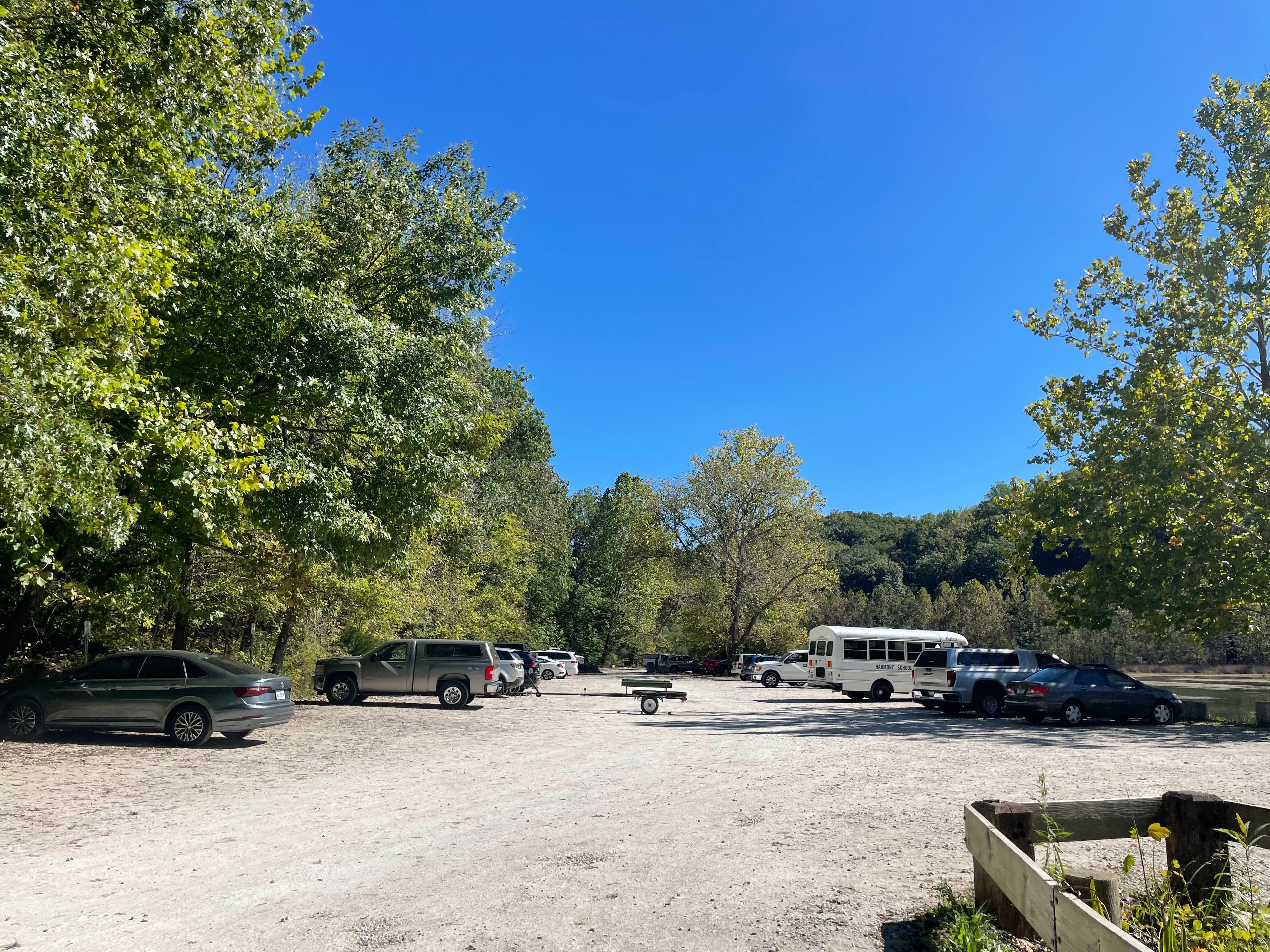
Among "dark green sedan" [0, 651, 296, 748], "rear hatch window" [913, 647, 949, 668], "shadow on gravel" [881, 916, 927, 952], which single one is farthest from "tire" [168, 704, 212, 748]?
"rear hatch window" [913, 647, 949, 668]

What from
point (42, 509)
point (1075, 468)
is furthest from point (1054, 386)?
point (42, 509)

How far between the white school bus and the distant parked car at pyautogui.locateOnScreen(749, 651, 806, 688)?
10079mm

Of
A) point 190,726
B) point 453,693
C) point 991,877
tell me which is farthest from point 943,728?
point 991,877

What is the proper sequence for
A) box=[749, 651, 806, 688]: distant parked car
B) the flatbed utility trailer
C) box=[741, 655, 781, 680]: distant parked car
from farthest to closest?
box=[741, 655, 781, 680]: distant parked car < box=[749, 651, 806, 688]: distant parked car < the flatbed utility trailer

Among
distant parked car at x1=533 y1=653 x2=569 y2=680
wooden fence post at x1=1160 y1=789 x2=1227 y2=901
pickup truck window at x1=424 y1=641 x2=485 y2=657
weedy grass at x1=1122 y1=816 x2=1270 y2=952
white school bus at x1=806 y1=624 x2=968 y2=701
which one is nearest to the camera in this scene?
weedy grass at x1=1122 y1=816 x2=1270 y2=952

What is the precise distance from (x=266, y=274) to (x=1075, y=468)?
23.3m

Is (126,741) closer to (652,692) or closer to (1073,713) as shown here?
(652,692)

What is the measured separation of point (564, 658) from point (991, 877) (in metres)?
47.6

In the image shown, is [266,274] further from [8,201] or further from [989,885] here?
[989,885]

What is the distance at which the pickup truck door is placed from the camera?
22844 millimetres

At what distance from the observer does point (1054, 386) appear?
1024 inches

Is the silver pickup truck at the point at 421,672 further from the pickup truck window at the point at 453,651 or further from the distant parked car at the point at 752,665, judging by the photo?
the distant parked car at the point at 752,665

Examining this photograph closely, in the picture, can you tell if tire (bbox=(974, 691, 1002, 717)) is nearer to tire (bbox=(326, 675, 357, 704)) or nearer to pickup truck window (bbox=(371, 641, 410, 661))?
pickup truck window (bbox=(371, 641, 410, 661))

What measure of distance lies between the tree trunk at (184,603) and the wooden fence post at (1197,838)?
15848 mm
